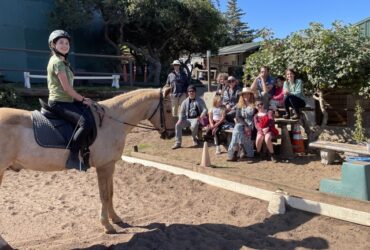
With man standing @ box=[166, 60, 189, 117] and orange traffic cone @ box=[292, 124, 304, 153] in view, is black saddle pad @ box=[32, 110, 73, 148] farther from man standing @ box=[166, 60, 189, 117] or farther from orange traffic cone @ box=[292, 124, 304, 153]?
man standing @ box=[166, 60, 189, 117]

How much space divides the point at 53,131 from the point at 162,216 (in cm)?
189

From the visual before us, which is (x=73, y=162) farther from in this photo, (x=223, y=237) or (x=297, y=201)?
(x=297, y=201)

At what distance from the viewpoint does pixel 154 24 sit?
65.4 feet

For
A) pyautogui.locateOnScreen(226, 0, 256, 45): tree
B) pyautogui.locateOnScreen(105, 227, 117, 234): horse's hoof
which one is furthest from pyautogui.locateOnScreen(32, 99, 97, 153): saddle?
A: pyautogui.locateOnScreen(226, 0, 256, 45): tree

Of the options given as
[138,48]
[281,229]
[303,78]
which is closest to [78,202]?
[281,229]

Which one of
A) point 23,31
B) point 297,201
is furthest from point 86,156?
point 23,31

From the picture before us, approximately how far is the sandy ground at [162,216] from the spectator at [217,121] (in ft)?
4.23

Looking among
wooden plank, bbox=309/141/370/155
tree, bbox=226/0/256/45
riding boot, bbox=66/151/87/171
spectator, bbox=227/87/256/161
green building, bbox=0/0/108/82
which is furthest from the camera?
tree, bbox=226/0/256/45

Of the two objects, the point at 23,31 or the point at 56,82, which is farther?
the point at 23,31

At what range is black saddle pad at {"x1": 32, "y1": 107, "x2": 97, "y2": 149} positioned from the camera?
14.7 feet

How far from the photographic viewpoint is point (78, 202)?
6039mm

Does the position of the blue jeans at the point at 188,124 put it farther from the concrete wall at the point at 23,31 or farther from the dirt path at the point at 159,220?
the concrete wall at the point at 23,31

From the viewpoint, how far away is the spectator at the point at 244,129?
808 cm

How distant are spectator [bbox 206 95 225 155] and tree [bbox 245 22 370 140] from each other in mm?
1814
